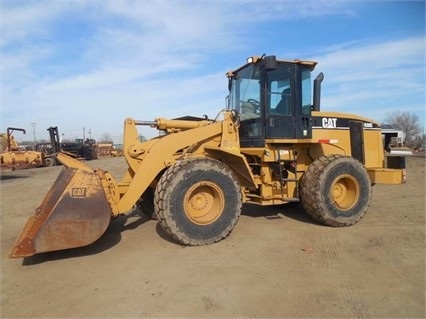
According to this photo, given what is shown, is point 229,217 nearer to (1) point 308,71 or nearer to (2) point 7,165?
(1) point 308,71

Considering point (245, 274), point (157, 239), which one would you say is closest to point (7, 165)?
point (157, 239)

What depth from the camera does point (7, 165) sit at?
2541 centimetres

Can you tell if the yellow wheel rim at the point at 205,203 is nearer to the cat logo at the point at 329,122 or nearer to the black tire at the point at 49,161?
the cat logo at the point at 329,122

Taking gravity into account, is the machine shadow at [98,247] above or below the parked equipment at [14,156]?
below

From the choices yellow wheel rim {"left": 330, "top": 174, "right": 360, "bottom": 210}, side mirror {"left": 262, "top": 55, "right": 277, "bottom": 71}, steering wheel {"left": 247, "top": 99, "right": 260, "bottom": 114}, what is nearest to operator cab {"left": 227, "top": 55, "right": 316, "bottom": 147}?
steering wheel {"left": 247, "top": 99, "right": 260, "bottom": 114}

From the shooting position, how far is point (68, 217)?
4.96 metres

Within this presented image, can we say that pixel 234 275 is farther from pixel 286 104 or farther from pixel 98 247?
pixel 286 104

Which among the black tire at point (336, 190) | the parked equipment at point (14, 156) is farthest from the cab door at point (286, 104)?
the parked equipment at point (14, 156)

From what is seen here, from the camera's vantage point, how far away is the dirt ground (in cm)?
379

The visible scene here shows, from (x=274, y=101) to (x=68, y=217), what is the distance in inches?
156

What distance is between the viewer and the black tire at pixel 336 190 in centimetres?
666

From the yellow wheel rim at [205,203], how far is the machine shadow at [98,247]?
4.26 ft

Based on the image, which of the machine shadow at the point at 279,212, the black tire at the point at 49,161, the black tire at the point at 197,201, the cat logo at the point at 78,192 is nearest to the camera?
the cat logo at the point at 78,192

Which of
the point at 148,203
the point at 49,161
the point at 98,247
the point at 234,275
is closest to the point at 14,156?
the point at 49,161
